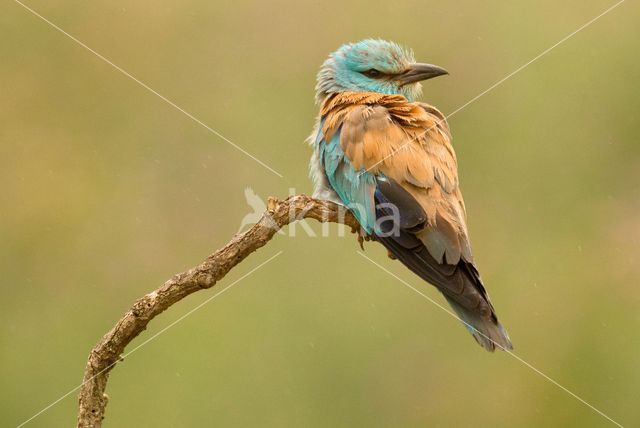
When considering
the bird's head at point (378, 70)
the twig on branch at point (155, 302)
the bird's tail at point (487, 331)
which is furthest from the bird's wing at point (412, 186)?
the twig on branch at point (155, 302)

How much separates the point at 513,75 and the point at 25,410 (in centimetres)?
320

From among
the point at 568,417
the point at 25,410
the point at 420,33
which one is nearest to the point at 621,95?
the point at 420,33

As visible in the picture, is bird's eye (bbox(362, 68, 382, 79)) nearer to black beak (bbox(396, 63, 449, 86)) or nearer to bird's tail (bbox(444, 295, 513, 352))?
black beak (bbox(396, 63, 449, 86))

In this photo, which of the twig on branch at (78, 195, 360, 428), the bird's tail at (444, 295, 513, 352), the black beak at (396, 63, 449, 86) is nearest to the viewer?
the twig on branch at (78, 195, 360, 428)

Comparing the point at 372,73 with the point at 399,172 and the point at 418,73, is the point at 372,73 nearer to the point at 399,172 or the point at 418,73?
the point at 418,73

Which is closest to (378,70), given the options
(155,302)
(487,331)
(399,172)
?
(399,172)

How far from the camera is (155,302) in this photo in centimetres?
260

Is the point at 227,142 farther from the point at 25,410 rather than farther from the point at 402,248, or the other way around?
the point at 402,248

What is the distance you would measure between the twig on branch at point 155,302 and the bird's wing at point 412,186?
1.92ft

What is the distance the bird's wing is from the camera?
10.8 feet

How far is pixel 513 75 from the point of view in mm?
5742

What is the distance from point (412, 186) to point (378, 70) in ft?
2.78

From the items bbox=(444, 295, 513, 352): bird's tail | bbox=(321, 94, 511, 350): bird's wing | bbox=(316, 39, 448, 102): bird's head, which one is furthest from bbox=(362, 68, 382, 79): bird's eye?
bbox=(444, 295, 513, 352): bird's tail

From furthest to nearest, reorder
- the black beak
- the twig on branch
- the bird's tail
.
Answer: the black beak
the bird's tail
the twig on branch
